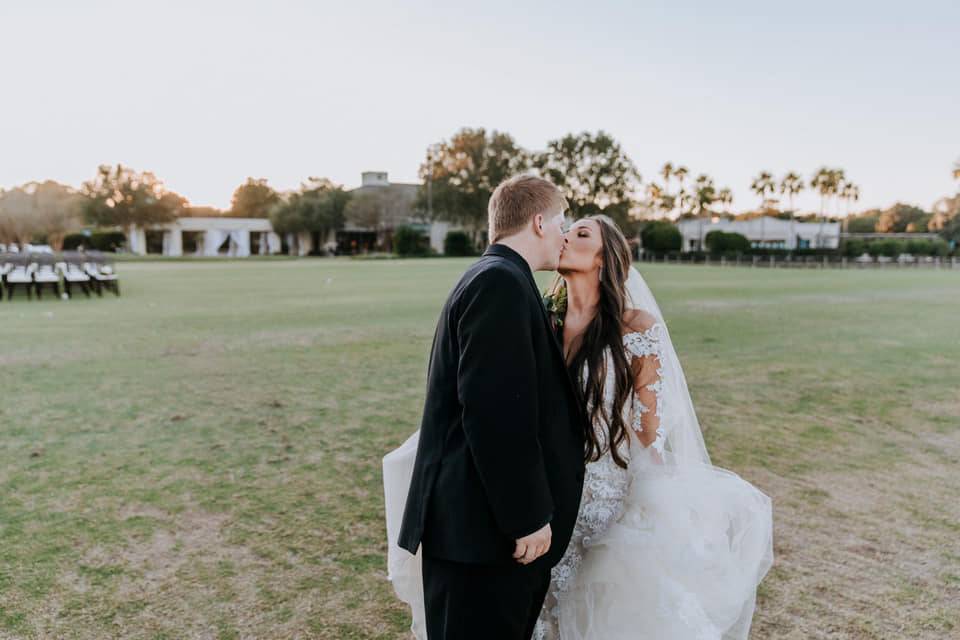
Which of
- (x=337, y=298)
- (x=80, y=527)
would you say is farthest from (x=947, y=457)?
(x=337, y=298)

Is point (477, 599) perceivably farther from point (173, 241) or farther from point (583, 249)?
point (173, 241)

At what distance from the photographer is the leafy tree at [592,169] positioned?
273 feet

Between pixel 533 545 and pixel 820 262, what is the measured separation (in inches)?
2505

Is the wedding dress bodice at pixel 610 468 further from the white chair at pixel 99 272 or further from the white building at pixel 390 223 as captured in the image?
the white building at pixel 390 223

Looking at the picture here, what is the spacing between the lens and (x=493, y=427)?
6.68ft

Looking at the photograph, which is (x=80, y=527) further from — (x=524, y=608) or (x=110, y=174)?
(x=110, y=174)

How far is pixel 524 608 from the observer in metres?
2.28

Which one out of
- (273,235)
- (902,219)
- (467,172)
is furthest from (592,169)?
(902,219)

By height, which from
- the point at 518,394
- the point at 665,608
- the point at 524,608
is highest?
the point at 518,394

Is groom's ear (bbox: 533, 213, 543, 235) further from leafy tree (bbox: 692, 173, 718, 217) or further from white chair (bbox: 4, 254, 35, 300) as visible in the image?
leafy tree (bbox: 692, 173, 718, 217)

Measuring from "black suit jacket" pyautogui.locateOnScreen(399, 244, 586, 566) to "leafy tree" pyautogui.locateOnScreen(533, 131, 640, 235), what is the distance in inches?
3242

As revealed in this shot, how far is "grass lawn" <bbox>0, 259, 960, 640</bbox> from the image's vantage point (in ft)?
12.1

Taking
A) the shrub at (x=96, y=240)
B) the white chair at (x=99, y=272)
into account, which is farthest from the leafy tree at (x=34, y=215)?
the white chair at (x=99, y=272)

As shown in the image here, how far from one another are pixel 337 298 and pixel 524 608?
21479 mm
